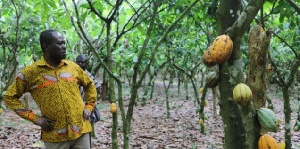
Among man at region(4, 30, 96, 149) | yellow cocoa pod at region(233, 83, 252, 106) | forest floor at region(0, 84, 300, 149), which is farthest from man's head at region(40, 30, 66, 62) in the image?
forest floor at region(0, 84, 300, 149)

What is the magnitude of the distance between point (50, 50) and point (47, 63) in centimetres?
10

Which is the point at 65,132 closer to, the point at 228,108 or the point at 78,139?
the point at 78,139

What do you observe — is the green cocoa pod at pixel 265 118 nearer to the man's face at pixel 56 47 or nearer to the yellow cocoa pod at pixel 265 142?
the yellow cocoa pod at pixel 265 142

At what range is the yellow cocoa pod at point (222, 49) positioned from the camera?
1.28 m

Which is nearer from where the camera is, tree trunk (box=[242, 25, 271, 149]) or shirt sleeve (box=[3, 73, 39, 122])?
tree trunk (box=[242, 25, 271, 149])

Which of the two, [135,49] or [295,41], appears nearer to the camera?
[295,41]

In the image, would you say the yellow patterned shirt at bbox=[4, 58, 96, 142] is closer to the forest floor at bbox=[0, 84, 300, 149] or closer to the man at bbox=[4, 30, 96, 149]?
the man at bbox=[4, 30, 96, 149]

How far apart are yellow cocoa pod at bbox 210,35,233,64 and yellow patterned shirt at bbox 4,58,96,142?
1.08 meters

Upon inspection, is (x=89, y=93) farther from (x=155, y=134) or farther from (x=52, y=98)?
(x=155, y=134)

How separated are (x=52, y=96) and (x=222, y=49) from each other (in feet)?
3.86

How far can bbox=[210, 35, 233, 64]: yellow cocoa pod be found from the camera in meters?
1.28

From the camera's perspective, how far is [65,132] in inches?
80.7

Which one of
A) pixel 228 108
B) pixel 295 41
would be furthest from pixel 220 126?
pixel 228 108

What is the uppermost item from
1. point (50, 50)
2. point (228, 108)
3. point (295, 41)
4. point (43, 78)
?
A: point (295, 41)
